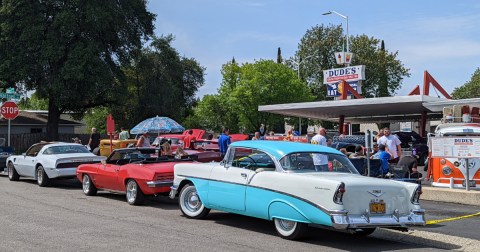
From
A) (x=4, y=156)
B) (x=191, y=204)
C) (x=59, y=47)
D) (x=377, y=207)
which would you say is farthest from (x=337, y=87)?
(x=377, y=207)

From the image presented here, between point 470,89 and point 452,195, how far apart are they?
6569 centimetres

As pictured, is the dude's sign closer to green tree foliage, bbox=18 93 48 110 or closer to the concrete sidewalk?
green tree foliage, bbox=18 93 48 110

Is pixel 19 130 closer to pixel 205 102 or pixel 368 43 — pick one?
pixel 205 102

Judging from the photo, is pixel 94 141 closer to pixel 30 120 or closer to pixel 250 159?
pixel 250 159

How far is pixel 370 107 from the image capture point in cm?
2714

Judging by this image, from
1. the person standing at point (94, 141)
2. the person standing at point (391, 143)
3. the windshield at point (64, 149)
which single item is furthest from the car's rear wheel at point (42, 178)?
the person standing at point (391, 143)

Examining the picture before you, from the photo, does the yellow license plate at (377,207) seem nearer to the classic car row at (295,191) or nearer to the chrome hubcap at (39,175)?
the classic car row at (295,191)

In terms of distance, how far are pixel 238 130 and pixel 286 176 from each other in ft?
169

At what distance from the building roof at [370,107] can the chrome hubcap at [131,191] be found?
14.0 metres

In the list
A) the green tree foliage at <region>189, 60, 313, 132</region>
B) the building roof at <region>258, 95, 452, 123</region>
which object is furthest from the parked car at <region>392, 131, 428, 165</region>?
the green tree foliage at <region>189, 60, 313, 132</region>

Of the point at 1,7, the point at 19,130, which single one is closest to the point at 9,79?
the point at 1,7

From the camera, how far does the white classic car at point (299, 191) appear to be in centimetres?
825

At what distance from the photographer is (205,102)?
59.5 meters

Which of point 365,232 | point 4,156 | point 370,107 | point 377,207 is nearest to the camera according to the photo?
point 377,207
